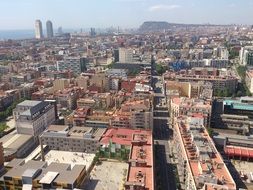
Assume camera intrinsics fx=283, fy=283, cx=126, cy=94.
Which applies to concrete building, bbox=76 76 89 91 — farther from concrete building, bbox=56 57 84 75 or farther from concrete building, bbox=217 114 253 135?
concrete building, bbox=217 114 253 135

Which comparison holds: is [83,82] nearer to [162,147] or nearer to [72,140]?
[72,140]

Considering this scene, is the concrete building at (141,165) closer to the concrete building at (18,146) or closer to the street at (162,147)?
the street at (162,147)

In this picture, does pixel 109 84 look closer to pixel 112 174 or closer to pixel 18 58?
pixel 112 174

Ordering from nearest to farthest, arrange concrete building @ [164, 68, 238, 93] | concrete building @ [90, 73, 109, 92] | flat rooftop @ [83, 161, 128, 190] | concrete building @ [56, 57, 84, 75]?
flat rooftop @ [83, 161, 128, 190]
concrete building @ [164, 68, 238, 93]
concrete building @ [90, 73, 109, 92]
concrete building @ [56, 57, 84, 75]

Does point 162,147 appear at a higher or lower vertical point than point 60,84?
lower

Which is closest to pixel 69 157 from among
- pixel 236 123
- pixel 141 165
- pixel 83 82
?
pixel 141 165

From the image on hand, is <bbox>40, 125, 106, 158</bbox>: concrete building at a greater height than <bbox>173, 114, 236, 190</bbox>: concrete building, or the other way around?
<bbox>173, 114, 236, 190</bbox>: concrete building

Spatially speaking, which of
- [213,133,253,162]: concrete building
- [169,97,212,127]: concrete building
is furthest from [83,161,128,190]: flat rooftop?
[169,97,212,127]: concrete building
